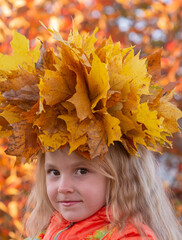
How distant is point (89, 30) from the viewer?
358cm

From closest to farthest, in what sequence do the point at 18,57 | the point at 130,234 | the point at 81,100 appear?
1. the point at 81,100
2. the point at 130,234
3. the point at 18,57

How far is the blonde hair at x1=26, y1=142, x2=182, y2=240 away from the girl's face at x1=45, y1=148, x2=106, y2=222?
0.14ft

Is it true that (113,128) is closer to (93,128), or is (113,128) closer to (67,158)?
(93,128)

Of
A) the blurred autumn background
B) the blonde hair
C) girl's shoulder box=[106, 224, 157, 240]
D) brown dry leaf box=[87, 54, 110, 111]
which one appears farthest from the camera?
the blurred autumn background

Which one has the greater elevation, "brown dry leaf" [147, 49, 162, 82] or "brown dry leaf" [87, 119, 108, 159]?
"brown dry leaf" [147, 49, 162, 82]

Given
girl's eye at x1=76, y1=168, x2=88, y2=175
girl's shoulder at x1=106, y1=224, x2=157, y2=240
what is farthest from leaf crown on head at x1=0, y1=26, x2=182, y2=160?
girl's shoulder at x1=106, y1=224, x2=157, y2=240

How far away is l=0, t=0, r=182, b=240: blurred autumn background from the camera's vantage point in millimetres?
3100

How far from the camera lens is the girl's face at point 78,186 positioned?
5.40 feet

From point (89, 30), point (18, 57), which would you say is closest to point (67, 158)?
point (18, 57)

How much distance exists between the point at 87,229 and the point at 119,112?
1.77 ft

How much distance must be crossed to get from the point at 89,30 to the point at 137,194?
84.4 inches

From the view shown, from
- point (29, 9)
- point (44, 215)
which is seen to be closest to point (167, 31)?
point (29, 9)

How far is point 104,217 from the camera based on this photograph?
66.3 inches

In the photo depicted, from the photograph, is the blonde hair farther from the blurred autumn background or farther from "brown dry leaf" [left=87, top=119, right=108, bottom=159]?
the blurred autumn background
